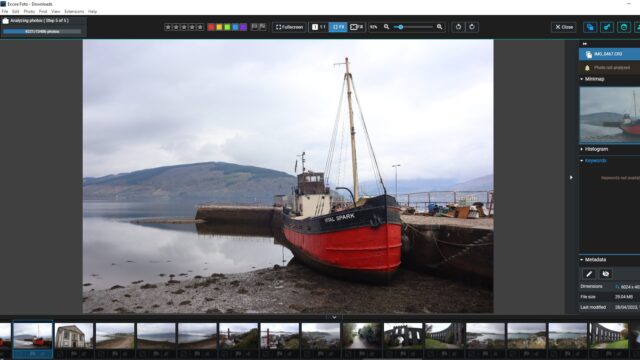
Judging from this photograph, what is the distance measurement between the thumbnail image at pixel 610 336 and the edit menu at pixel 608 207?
0.76 ft

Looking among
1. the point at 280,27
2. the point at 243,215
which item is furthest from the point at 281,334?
the point at 243,215

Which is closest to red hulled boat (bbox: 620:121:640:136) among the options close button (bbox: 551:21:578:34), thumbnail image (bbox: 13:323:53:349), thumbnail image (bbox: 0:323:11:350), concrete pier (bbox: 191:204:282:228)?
close button (bbox: 551:21:578:34)

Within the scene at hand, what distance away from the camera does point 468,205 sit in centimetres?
1630

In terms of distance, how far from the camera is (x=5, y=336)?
4848 millimetres

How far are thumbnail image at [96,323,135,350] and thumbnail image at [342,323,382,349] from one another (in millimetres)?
3396

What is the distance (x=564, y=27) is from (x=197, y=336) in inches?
302

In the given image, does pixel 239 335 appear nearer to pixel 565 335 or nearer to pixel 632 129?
pixel 565 335

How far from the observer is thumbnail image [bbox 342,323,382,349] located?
4.79 metres

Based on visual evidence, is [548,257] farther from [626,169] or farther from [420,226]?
[420,226]

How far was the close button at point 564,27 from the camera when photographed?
481cm

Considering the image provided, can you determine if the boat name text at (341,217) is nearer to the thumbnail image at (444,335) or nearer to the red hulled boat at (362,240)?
the red hulled boat at (362,240)

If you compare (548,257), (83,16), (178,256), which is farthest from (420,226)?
(178,256)

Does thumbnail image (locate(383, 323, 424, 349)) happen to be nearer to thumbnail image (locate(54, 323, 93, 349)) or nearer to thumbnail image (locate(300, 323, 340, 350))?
thumbnail image (locate(300, 323, 340, 350))

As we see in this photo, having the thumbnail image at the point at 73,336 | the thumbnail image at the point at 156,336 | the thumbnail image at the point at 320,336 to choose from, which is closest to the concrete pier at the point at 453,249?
the thumbnail image at the point at 320,336
